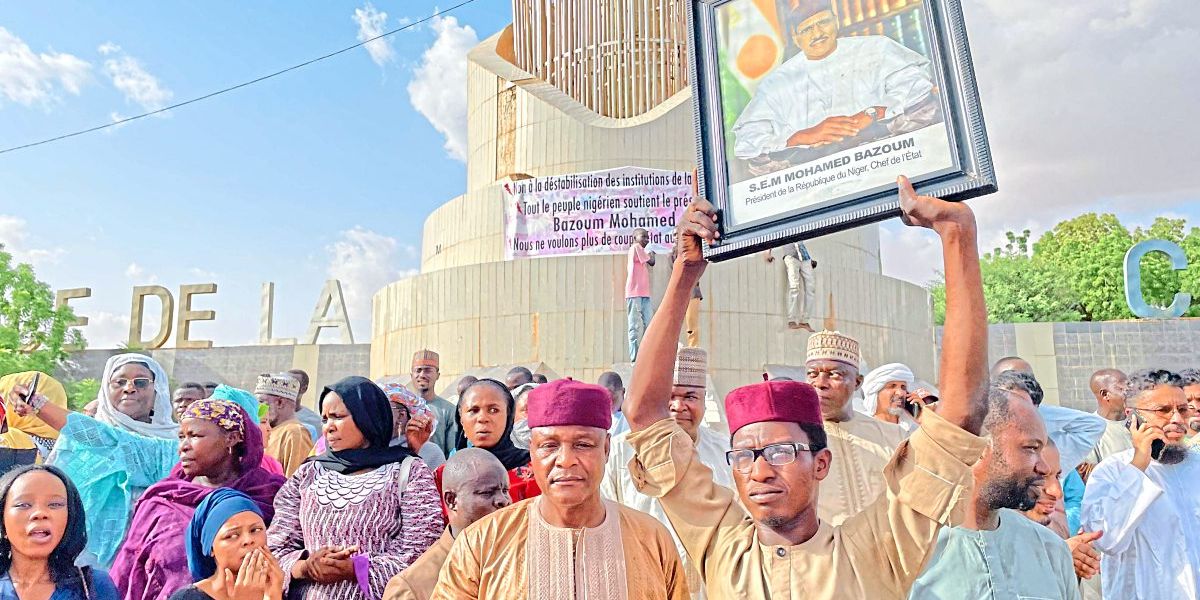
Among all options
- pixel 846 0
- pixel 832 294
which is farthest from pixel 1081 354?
pixel 846 0

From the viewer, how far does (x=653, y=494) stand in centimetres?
243

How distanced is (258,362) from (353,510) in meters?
17.2

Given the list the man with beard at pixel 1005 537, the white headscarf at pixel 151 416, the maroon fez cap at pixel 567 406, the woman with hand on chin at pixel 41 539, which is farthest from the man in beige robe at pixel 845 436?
the white headscarf at pixel 151 416

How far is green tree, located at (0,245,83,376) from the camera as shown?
67.3ft

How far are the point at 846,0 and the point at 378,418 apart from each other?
2027 millimetres

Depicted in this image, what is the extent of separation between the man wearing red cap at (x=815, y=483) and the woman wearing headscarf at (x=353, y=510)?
98cm

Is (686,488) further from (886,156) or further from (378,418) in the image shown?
(378,418)

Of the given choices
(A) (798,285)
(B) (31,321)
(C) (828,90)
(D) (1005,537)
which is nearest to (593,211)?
(A) (798,285)

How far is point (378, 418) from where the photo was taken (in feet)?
10.7

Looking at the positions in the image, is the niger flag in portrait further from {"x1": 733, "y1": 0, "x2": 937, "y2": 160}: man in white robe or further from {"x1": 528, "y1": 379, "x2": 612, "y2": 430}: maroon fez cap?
{"x1": 528, "y1": 379, "x2": 612, "y2": 430}: maroon fez cap

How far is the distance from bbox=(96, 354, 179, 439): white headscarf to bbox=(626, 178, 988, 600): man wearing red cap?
3302 mm

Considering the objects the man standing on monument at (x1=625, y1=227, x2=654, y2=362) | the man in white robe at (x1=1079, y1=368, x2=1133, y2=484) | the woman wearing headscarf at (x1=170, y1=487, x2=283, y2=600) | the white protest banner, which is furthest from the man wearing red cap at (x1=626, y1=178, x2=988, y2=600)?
the white protest banner

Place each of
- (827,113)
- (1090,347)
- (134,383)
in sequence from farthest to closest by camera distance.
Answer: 1. (1090,347)
2. (134,383)
3. (827,113)

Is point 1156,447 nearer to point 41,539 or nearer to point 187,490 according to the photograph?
point 187,490
